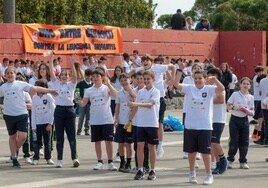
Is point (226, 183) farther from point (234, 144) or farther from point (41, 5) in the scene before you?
point (41, 5)

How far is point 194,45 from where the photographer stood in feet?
113

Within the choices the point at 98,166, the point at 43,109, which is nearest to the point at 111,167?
the point at 98,166

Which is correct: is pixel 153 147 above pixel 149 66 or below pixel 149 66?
below

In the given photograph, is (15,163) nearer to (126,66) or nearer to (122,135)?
(122,135)

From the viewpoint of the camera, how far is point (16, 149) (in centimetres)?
1529

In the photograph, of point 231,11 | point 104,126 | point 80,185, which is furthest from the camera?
point 231,11

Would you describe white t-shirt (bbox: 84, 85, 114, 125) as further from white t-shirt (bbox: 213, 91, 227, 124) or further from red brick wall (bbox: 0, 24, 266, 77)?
red brick wall (bbox: 0, 24, 266, 77)

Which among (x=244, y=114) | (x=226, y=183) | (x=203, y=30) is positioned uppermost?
(x=203, y=30)

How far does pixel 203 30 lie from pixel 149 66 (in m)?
20.6

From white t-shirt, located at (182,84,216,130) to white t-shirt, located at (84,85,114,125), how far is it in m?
1.94

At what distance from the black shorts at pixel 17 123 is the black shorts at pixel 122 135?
1.65m

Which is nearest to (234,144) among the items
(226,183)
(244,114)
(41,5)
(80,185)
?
(244,114)

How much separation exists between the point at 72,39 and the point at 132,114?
606 inches

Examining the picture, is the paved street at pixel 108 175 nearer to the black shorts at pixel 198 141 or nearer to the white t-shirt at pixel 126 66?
the black shorts at pixel 198 141
